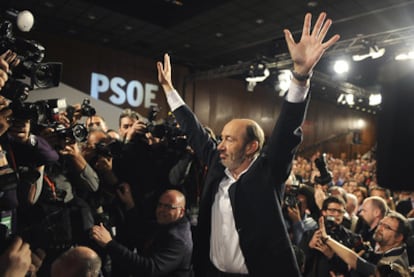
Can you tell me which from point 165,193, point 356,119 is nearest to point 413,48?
point 165,193

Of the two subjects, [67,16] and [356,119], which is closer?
[67,16]

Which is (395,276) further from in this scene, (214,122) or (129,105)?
(214,122)

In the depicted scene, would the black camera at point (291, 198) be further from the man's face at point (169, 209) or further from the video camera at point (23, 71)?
the video camera at point (23, 71)

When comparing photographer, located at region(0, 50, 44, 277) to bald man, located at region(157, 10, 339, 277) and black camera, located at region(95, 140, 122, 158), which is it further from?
bald man, located at region(157, 10, 339, 277)

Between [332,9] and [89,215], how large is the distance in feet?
17.0

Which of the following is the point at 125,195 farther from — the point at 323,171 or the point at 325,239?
the point at 323,171

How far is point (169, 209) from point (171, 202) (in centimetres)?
4

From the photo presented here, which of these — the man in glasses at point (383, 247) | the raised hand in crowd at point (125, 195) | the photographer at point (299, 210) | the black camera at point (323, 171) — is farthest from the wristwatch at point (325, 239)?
the raised hand in crowd at point (125, 195)

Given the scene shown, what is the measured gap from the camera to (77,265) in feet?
4.94

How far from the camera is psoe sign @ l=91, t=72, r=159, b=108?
26.4 feet

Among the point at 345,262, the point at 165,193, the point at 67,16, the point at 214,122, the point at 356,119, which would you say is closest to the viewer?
the point at 165,193

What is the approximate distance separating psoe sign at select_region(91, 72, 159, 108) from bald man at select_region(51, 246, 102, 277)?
22.2ft

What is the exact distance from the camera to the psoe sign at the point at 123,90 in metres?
8.05

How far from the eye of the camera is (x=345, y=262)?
238 centimetres
